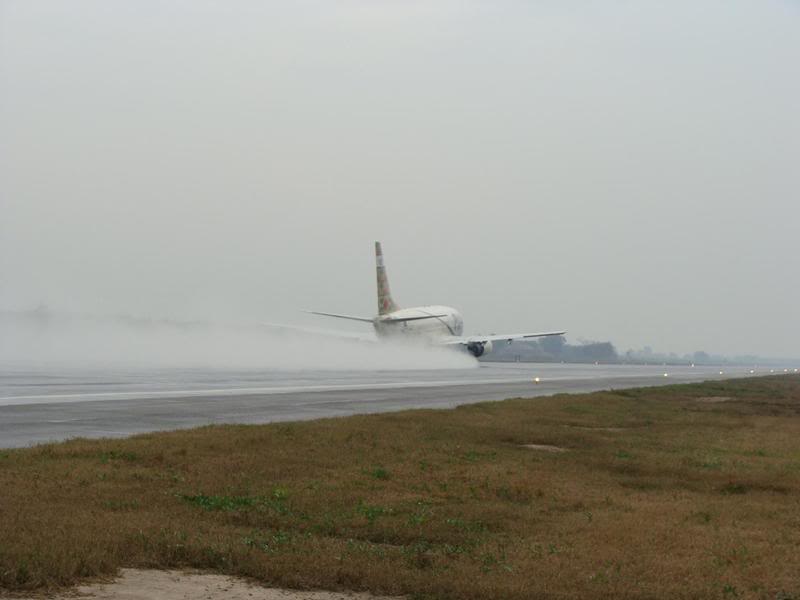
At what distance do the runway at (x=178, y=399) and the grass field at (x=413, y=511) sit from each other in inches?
172

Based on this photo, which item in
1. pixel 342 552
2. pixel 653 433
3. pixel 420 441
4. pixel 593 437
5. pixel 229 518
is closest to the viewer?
pixel 342 552

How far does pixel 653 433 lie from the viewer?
34281 millimetres

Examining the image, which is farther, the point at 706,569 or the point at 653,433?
the point at 653,433

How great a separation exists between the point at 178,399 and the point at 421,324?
255 ft

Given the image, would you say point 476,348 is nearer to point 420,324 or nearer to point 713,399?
point 420,324

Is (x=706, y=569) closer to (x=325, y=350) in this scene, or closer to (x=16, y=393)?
(x=16, y=393)

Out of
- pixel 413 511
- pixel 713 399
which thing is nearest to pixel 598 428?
pixel 413 511

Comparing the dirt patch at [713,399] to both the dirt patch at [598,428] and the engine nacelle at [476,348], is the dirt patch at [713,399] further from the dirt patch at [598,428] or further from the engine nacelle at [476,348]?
the engine nacelle at [476,348]

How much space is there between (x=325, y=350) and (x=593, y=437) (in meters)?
81.9

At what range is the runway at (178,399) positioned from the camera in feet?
98.0

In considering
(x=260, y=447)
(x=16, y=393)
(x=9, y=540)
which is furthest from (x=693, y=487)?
(x=16, y=393)

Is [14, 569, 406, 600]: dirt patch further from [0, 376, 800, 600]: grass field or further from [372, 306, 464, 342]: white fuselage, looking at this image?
[372, 306, 464, 342]: white fuselage

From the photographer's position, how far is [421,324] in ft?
387

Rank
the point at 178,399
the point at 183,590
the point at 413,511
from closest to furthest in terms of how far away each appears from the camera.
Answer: the point at 183,590 → the point at 413,511 → the point at 178,399
